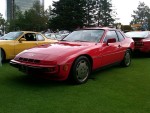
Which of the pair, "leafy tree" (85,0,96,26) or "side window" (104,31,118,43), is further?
"leafy tree" (85,0,96,26)

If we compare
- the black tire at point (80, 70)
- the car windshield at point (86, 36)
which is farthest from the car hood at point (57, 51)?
the car windshield at point (86, 36)

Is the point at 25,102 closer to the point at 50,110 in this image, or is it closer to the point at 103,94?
the point at 50,110

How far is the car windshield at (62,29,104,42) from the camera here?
712 centimetres

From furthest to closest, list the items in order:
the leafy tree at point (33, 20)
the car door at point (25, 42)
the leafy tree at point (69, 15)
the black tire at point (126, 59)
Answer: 1. the leafy tree at point (33, 20)
2. the leafy tree at point (69, 15)
3. the car door at point (25, 42)
4. the black tire at point (126, 59)

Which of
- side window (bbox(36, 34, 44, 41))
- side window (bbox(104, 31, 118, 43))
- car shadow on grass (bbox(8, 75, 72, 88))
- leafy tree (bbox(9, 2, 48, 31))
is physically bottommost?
car shadow on grass (bbox(8, 75, 72, 88))

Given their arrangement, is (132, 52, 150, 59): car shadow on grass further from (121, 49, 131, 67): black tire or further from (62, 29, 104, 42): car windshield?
(62, 29, 104, 42): car windshield

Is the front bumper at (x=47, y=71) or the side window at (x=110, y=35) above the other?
the side window at (x=110, y=35)

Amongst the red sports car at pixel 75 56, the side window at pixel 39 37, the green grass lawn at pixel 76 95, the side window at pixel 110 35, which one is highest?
the side window at pixel 110 35

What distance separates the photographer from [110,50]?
723cm

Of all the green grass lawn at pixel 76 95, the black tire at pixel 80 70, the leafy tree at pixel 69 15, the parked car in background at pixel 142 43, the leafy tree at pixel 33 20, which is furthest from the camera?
the leafy tree at pixel 33 20

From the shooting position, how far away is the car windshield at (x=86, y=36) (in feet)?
23.4

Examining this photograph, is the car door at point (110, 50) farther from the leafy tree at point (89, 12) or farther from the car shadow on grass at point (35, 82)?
the leafy tree at point (89, 12)

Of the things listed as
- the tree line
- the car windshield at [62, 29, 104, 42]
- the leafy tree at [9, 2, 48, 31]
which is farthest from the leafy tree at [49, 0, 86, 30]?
the car windshield at [62, 29, 104, 42]

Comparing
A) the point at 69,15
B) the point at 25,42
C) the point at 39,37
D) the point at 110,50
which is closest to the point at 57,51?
the point at 110,50
